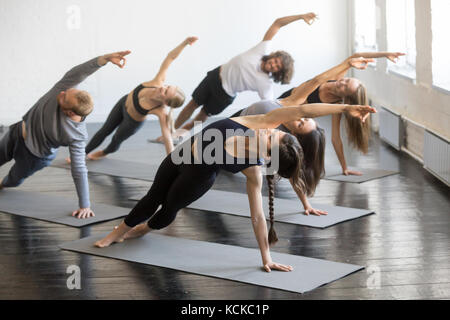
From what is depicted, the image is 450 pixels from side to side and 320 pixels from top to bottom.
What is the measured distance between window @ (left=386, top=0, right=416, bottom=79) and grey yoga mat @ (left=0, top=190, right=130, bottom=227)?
359 cm

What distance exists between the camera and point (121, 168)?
19.3 ft

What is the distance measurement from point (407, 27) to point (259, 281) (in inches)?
178

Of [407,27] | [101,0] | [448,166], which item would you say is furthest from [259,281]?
[101,0]

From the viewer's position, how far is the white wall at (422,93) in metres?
5.45

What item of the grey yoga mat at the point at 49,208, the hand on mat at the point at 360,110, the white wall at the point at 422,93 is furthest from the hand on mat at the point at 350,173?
the hand on mat at the point at 360,110

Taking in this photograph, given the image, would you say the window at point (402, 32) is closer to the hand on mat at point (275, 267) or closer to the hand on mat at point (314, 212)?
the hand on mat at point (314, 212)

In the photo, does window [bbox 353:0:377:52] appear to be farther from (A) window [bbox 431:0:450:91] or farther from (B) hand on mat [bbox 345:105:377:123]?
(B) hand on mat [bbox 345:105:377:123]

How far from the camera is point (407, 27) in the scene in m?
6.89

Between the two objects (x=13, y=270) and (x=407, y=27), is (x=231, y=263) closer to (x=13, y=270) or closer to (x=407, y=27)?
(x=13, y=270)

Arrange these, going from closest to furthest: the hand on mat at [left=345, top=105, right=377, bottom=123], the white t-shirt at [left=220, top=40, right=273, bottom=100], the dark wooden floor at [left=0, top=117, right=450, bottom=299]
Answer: the hand on mat at [left=345, top=105, right=377, bottom=123] → the dark wooden floor at [left=0, top=117, right=450, bottom=299] → the white t-shirt at [left=220, top=40, right=273, bottom=100]

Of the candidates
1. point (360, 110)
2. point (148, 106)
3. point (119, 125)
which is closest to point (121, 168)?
point (119, 125)

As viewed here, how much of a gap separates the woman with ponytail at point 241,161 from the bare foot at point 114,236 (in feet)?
0.32

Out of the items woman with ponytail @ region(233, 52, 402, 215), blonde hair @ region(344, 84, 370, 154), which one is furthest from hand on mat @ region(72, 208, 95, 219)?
blonde hair @ region(344, 84, 370, 154)

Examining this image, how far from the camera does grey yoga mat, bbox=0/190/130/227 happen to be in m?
4.34
